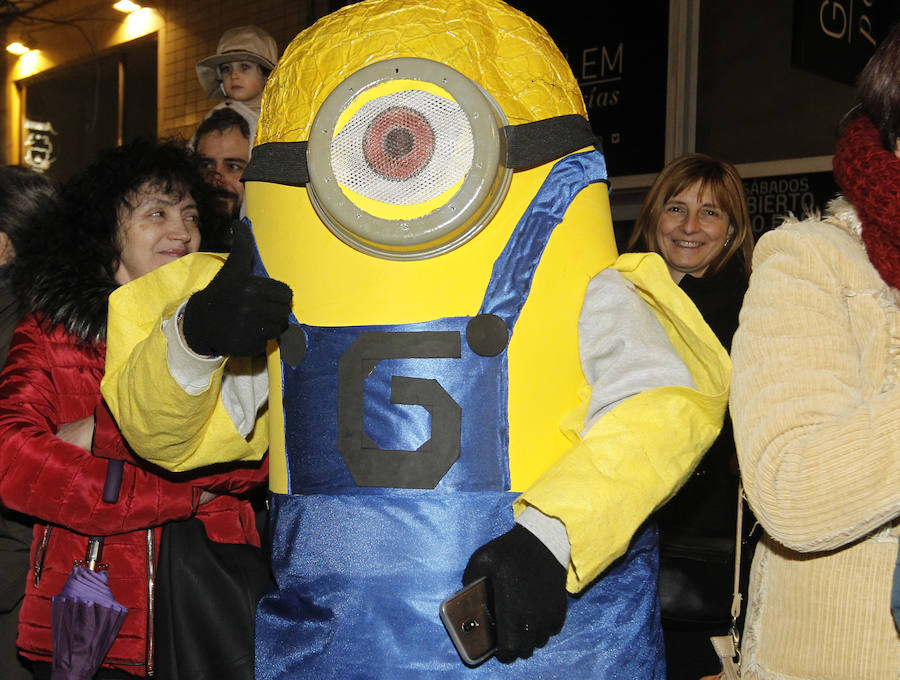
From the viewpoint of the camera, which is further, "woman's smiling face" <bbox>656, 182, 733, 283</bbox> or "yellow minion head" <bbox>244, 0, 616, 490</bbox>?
"woman's smiling face" <bbox>656, 182, 733, 283</bbox>

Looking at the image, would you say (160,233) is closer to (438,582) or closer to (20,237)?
(20,237)

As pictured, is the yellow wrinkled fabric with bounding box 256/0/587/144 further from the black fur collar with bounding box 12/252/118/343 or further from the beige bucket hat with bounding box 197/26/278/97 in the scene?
the beige bucket hat with bounding box 197/26/278/97

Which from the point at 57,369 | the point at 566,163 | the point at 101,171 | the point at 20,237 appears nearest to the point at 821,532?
the point at 566,163

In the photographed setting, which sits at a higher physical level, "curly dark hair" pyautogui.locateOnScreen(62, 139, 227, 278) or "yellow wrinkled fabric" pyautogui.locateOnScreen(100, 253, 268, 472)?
"curly dark hair" pyautogui.locateOnScreen(62, 139, 227, 278)

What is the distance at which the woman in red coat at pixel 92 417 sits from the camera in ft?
6.00

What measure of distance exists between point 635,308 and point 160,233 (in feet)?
4.12

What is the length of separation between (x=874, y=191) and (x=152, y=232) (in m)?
1.58

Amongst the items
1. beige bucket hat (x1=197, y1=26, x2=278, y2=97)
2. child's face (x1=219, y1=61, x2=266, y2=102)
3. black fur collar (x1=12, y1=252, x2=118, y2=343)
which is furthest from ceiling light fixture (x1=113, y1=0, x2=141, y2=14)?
black fur collar (x1=12, y1=252, x2=118, y2=343)

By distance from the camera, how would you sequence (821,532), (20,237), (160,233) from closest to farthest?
(821,532) → (160,233) → (20,237)

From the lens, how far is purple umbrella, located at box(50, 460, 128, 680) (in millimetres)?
1790

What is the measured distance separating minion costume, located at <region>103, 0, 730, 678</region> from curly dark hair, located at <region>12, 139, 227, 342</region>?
0.60 metres

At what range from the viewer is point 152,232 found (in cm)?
218

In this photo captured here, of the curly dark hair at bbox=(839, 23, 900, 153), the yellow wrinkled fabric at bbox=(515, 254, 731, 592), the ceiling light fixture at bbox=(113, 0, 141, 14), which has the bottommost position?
the yellow wrinkled fabric at bbox=(515, 254, 731, 592)

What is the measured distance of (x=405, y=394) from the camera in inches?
54.3
